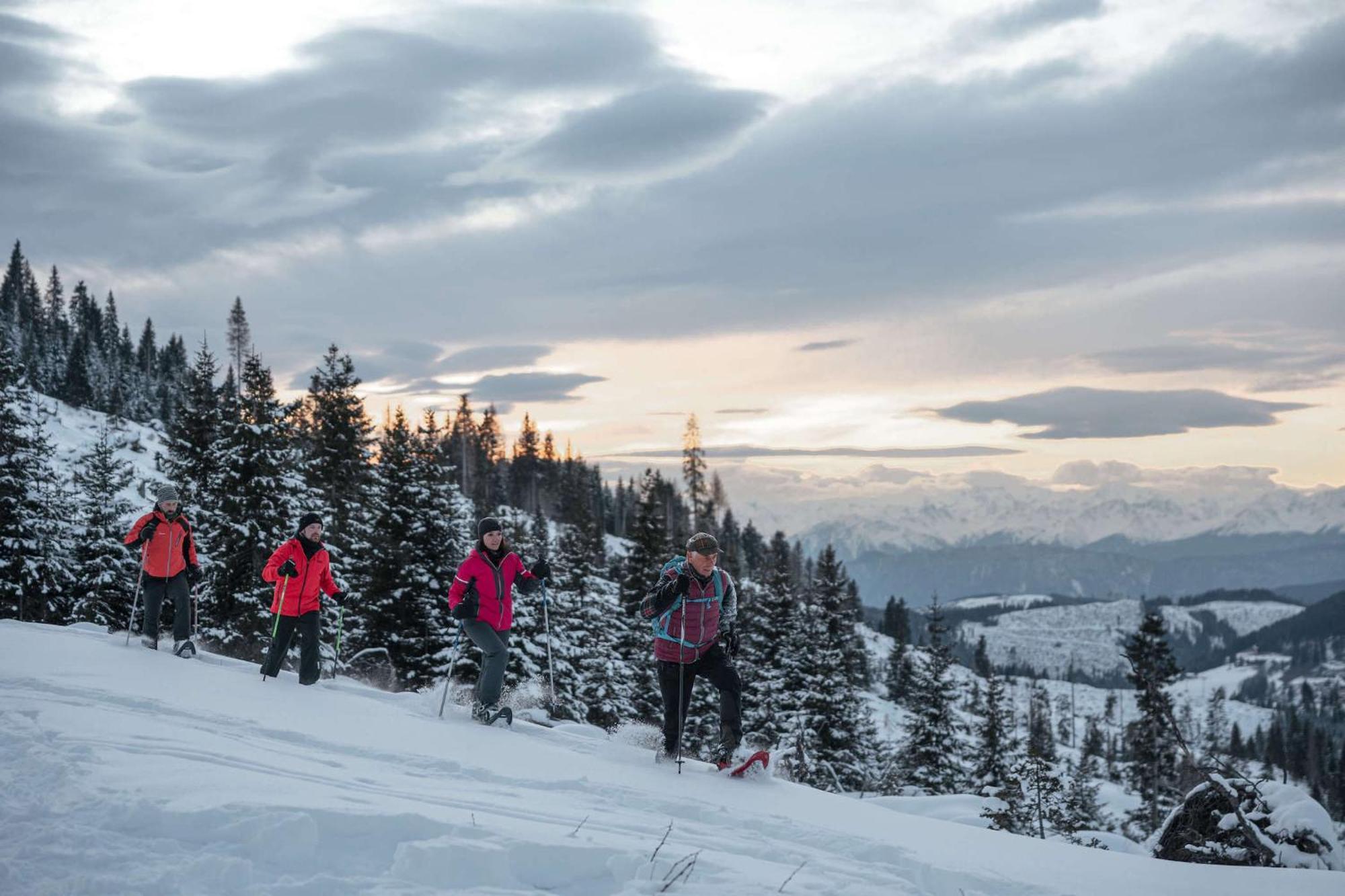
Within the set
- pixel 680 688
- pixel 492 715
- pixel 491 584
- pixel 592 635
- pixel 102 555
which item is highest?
pixel 491 584

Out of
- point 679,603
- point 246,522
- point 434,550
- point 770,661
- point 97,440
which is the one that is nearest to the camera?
point 679,603

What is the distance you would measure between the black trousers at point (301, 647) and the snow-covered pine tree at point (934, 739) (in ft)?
84.8

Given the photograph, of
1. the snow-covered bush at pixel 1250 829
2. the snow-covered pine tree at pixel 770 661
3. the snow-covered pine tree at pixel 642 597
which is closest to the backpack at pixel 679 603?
the snow-covered bush at pixel 1250 829

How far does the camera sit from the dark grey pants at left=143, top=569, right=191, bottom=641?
1280 centimetres

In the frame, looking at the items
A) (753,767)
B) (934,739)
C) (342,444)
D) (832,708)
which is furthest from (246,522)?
(934,739)

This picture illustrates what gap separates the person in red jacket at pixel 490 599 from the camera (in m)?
10.1

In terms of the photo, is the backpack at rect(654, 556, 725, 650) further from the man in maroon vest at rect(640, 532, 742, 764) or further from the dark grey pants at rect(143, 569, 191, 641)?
the dark grey pants at rect(143, 569, 191, 641)

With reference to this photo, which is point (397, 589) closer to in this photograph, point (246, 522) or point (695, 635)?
point (246, 522)

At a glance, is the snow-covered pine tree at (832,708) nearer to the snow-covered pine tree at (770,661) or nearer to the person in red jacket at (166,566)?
the snow-covered pine tree at (770,661)

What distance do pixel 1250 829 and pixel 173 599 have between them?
47.4 feet

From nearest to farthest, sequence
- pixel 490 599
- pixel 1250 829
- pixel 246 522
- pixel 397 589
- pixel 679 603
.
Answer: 1. pixel 679 603
2. pixel 1250 829
3. pixel 490 599
4. pixel 246 522
5. pixel 397 589

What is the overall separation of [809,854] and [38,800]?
5.36 meters

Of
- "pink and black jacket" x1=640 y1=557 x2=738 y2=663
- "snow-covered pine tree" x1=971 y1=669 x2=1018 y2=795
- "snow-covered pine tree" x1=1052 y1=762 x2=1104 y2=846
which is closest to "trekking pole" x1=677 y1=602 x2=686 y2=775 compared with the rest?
"pink and black jacket" x1=640 y1=557 x2=738 y2=663

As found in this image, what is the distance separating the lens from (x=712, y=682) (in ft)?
30.5
